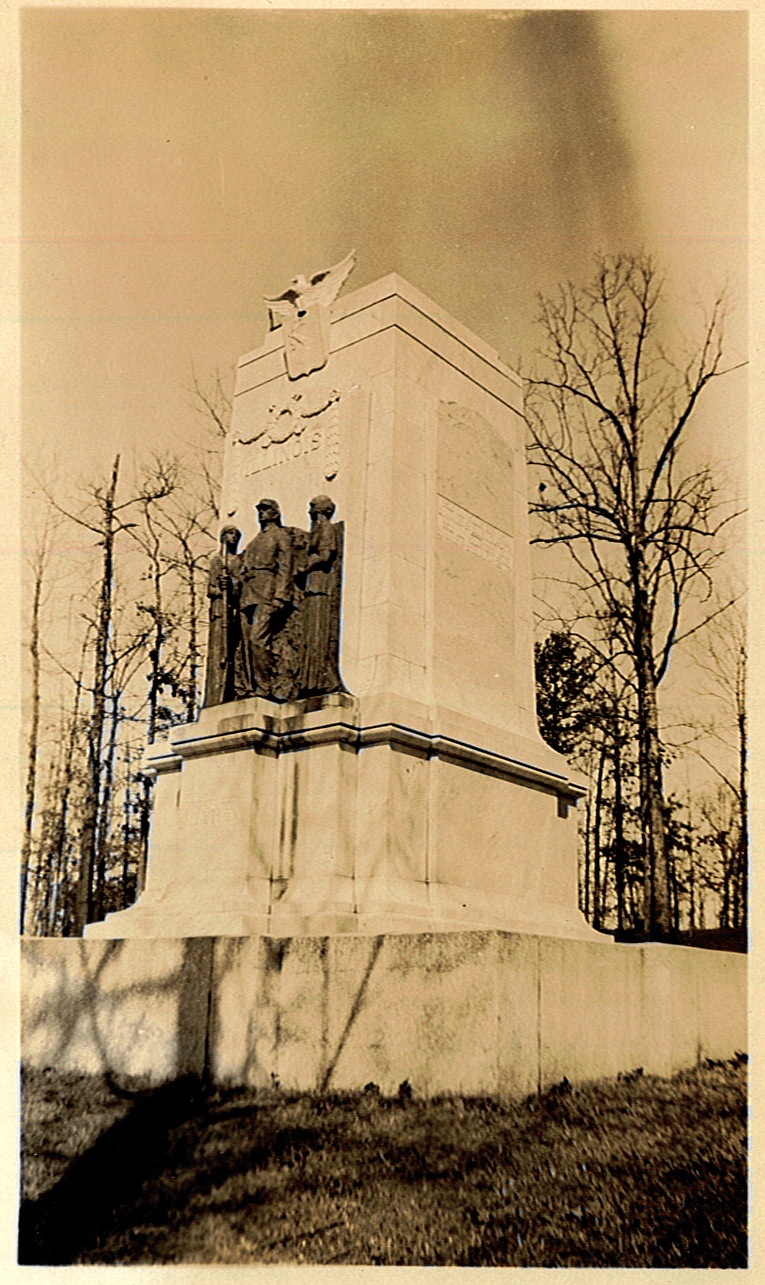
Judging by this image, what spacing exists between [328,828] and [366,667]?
1449 millimetres

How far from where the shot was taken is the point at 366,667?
9992mm

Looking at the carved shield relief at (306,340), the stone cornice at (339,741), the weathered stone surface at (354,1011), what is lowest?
the weathered stone surface at (354,1011)

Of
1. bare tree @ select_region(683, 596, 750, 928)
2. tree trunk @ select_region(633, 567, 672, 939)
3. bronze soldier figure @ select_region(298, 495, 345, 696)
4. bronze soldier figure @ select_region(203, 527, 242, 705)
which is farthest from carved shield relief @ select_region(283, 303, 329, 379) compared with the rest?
bare tree @ select_region(683, 596, 750, 928)

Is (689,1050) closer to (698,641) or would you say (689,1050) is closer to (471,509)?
(471,509)

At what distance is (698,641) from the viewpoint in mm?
18062

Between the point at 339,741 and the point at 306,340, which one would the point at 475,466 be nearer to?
the point at 306,340

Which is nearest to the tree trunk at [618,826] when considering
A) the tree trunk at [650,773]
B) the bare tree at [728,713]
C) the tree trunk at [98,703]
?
the bare tree at [728,713]

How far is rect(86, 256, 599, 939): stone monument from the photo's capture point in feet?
30.5

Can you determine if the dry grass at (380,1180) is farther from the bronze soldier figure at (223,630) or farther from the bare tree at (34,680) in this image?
the bare tree at (34,680)

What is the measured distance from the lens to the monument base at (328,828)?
29.6 feet

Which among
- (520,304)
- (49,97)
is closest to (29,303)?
(49,97)

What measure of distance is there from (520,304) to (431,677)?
24.4 ft

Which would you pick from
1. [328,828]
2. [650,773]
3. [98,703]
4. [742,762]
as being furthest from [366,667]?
[742,762]

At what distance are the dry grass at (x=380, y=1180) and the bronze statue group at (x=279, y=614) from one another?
3465mm
